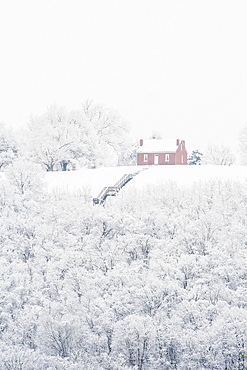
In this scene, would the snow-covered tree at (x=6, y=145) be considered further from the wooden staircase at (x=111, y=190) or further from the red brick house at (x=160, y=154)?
the red brick house at (x=160, y=154)

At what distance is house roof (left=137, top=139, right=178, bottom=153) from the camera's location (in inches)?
3356

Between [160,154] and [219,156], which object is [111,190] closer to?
[160,154]

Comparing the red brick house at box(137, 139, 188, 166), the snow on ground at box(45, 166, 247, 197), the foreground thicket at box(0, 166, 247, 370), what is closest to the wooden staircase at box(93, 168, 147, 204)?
the snow on ground at box(45, 166, 247, 197)

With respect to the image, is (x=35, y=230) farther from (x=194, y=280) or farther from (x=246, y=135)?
(x=246, y=135)

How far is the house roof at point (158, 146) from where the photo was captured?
3356 inches

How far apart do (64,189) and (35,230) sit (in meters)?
13.1

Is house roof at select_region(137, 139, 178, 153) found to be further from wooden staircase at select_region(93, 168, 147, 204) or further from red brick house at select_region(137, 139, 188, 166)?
wooden staircase at select_region(93, 168, 147, 204)

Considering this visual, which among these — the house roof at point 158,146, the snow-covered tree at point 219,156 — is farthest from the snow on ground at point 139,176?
the snow-covered tree at point 219,156

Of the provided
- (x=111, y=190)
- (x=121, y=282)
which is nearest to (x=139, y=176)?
(x=111, y=190)

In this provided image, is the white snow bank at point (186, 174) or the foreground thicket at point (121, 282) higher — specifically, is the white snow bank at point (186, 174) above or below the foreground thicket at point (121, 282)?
above

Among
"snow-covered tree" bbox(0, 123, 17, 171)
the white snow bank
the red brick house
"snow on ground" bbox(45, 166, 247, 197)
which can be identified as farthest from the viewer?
the red brick house

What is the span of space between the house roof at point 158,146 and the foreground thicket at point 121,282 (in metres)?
32.1

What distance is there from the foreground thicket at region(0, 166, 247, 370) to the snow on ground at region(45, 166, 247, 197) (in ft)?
27.2

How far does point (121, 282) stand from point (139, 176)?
Result: 26.1 metres
